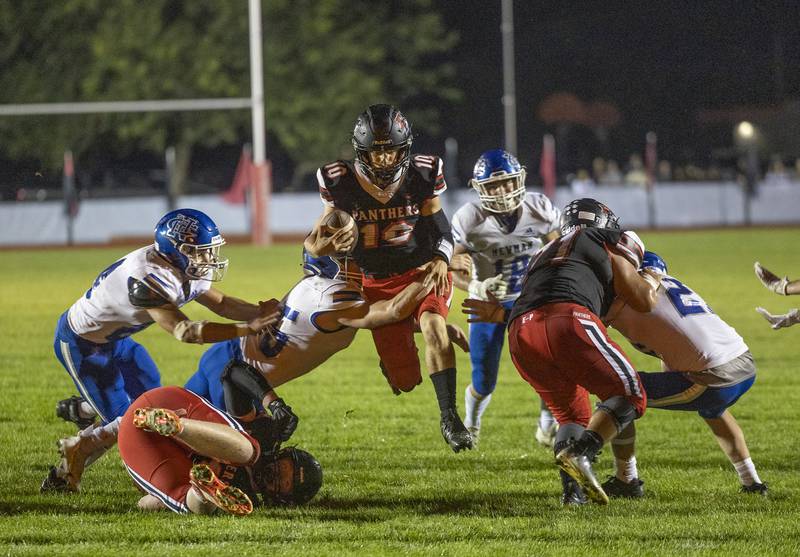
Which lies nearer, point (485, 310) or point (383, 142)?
point (485, 310)

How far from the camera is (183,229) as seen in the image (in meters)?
6.49

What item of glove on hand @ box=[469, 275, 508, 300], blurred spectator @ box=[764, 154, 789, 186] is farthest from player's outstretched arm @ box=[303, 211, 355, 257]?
blurred spectator @ box=[764, 154, 789, 186]

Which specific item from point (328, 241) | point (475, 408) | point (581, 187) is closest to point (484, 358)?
point (475, 408)

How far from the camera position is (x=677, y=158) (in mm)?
49094

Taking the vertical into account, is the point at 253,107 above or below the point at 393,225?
above

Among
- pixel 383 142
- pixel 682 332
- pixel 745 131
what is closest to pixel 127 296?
pixel 383 142

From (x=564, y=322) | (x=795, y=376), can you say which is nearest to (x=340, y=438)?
(x=564, y=322)

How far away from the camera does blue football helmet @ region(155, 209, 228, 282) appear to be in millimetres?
6480

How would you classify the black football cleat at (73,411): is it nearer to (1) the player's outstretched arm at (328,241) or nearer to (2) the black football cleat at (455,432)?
(1) the player's outstretched arm at (328,241)

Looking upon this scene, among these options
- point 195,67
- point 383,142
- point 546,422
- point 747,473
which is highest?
point 195,67

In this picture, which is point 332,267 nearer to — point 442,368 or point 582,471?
point 442,368

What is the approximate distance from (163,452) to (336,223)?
1.85 meters

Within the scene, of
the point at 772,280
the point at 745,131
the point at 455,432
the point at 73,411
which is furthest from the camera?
the point at 745,131

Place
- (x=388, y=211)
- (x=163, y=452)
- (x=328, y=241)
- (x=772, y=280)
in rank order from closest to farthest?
(x=163, y=452) → (x=772, y=280) → (x=328, y=241) → (x=388, y=211)
